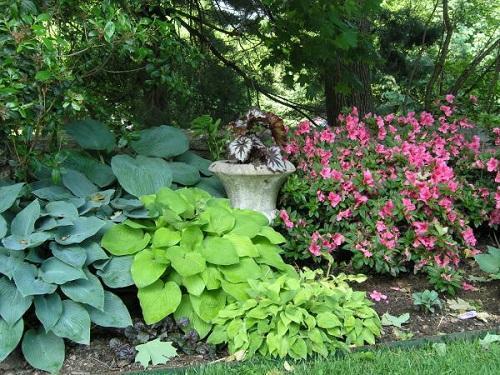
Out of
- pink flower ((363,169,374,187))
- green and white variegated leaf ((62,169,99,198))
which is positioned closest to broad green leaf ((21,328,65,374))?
green and white variegated leaf ((62,169,99,198))

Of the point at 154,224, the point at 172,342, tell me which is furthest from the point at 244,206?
the point at 172,342

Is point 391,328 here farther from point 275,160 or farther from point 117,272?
point 117,272

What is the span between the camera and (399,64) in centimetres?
754

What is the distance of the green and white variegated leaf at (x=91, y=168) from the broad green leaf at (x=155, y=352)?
4.11ft

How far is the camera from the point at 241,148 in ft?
12.0

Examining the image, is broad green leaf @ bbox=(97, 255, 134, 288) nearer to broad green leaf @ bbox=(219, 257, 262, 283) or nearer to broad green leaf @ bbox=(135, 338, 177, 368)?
broad green leaf @ bbox=(135, 338, 177, 368)

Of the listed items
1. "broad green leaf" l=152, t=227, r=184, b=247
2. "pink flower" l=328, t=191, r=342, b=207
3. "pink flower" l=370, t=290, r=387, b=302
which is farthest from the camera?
"pink flower" l=328, t=191, r=342, b=207

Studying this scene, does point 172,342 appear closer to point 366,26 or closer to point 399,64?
point 366,26

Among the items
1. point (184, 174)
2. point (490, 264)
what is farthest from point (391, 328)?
point (184, 174)

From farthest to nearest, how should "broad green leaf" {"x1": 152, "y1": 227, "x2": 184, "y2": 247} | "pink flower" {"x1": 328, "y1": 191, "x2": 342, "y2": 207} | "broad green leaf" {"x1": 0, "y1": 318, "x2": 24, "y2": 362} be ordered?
"pink flower" {"x1": 328, "y1": 191, "x2": 342, "y2": 207}
"broad green leaf" {"x1": 152, "y1": 227, "x2": 184, "y2": 247}
"broad green leaf" {"x1": 0, "y1": 318, "x2": 24, "y2": 362}

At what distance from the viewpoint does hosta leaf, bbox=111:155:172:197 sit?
351cm

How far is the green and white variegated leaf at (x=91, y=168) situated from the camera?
3686mm

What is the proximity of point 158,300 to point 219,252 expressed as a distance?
1.30 feet

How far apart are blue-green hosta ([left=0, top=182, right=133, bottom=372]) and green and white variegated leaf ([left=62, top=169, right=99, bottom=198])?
0.81 ft
